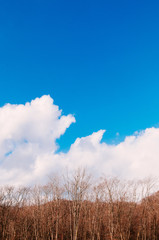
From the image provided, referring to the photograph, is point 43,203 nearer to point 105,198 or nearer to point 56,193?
point 56,193

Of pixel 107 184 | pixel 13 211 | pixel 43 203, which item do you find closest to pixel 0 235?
pixel 13 211

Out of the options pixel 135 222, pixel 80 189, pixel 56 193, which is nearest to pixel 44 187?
pixel 56 193

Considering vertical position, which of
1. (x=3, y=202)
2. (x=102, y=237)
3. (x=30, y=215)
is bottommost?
(x=102, y=237)

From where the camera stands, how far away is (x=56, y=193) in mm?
31156

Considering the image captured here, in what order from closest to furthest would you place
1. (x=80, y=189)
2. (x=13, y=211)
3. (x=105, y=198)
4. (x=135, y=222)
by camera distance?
(x=80, y=189)
(x=105, y=198)
(x=13, y=211)
(x=135, y=222)

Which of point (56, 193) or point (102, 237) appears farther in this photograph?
point (102, 237)

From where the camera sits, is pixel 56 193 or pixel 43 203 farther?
pixel 43 203

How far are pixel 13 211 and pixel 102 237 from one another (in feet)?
56.0

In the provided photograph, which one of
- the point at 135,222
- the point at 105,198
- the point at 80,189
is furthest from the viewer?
the point at 135,222

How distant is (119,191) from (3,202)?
2068cm

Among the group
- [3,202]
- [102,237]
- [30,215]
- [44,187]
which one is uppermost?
[44,187]

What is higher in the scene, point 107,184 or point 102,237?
point 107,184

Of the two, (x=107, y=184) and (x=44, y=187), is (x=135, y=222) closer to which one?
(x=107, y=184)

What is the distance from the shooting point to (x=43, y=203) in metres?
37.1
